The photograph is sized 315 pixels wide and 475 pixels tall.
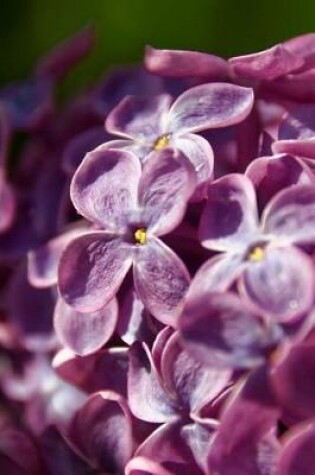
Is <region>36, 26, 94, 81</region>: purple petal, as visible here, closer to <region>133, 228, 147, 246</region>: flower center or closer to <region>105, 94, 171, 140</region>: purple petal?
<region>105, 94, 171, 140</region>: purple petal

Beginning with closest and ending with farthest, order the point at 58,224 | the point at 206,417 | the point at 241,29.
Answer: the point at 206,417 < the point at 58,224 < the point at 241,29

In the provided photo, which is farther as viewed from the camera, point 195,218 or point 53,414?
point 53,414

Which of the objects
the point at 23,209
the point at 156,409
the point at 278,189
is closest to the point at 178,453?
the point at 156,409

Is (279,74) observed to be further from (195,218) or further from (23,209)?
(23,209)

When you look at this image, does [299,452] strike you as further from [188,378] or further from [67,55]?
[67,55]

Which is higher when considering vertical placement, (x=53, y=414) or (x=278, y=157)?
(x=278, y=157)

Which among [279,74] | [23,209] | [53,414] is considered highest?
[279,74]

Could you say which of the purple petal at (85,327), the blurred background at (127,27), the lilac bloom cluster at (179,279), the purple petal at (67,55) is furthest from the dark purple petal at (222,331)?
the blurred background at (127,27)
